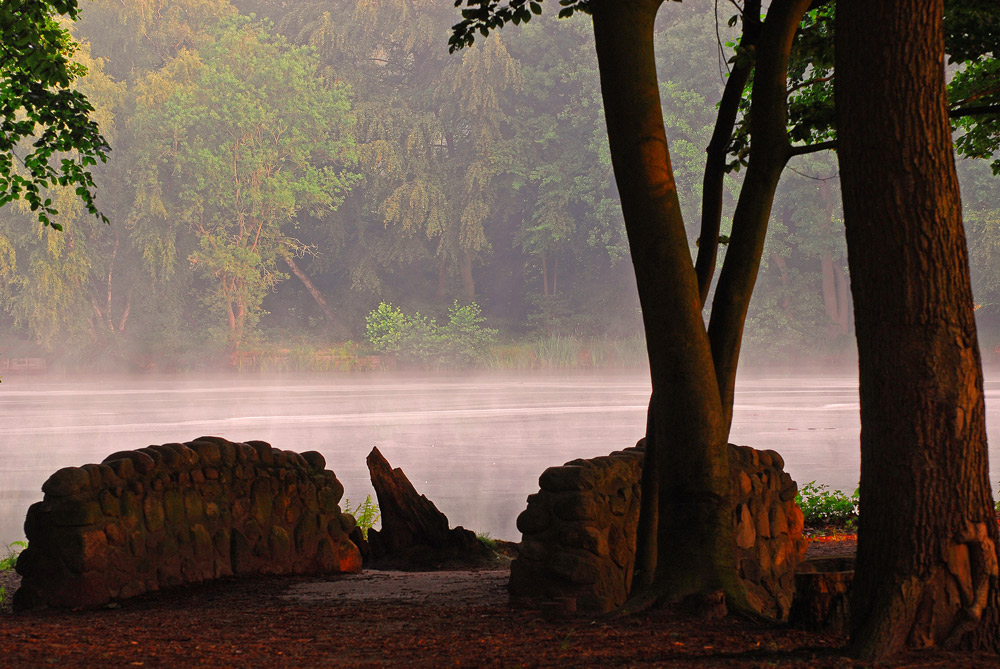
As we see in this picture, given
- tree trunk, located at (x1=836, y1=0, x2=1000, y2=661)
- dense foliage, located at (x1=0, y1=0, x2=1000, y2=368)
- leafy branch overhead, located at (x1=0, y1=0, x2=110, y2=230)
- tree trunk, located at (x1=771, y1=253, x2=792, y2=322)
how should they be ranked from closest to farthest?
tree trunk, located at (x1=836, y1=0, x2=1000, y2=661) < leafy branch overhead, located at (x1=0, y1=0, x2=110, y2=230) < dense foliage, located at (x1=0, y1=0, x2=1000, y2=368) < tree trunk, located at (x1=771, y1=253, x2=792, y2=322)

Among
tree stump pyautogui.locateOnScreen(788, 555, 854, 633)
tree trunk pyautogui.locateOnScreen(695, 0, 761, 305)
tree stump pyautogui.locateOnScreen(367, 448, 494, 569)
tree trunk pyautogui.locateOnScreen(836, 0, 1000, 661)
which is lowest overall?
tree stump pyautogui.locateOnScreen(367, 448, 494, 569)

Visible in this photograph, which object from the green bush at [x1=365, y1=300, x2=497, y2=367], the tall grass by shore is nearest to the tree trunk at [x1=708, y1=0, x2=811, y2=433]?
the green bush at [x1=365, y1=300, x2=497, y2=367]

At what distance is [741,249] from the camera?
572cm

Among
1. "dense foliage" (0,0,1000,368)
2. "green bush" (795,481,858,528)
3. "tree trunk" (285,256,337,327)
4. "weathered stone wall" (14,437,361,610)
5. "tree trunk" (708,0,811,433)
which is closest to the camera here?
"tree trunk" (708,0,811,433)

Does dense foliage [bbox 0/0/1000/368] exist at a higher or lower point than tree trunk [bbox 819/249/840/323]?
higher

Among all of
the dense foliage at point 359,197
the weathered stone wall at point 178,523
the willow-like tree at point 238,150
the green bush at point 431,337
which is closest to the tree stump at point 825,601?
the weathered stone wall at point 178,523

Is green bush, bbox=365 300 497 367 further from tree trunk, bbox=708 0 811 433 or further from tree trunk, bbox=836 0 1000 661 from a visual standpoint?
tree trunk, bbox=836 0 1000 661

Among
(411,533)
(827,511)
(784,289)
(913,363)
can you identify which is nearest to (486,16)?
(913,363)

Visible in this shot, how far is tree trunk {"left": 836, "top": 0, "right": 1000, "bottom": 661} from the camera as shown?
3904 millimetres

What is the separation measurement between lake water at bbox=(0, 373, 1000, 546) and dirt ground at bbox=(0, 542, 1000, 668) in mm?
5908

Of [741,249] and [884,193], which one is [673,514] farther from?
[884,193]

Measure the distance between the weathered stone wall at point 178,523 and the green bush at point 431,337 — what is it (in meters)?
36.7

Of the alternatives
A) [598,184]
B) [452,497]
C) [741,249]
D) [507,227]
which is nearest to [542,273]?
[507,227]

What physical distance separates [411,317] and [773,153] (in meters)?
41.4
